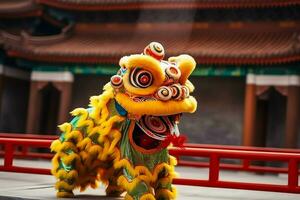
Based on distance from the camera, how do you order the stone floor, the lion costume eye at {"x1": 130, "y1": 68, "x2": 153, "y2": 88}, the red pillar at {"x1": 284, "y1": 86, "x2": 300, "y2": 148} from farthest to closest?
the red pillar at {"x1": 284, "y1": 86, "x2": 300, "y2": 148} → the stone floor → the lion costume eye at {"x1": 130, "y1": 68, "x2": 153, "y2": 88}

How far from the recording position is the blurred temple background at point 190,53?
1405 cm

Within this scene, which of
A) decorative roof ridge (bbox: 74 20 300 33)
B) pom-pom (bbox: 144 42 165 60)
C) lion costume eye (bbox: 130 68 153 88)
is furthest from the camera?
decorative roof ridge (bbox: 74 20 300 33)

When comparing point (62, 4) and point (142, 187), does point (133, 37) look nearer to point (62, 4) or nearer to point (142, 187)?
point (62, 4)

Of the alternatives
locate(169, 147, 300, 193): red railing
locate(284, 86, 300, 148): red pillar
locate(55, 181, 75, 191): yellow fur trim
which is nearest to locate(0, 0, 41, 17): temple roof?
locate(284, 86, 300, 148): red pillar

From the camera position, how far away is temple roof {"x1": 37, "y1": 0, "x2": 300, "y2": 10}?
14.6 meters

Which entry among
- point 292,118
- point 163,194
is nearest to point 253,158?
point 163,194

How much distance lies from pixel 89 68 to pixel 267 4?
563 cm

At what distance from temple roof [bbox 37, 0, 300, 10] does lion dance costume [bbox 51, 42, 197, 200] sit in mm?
9605

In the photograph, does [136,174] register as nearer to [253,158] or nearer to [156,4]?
[253,158]

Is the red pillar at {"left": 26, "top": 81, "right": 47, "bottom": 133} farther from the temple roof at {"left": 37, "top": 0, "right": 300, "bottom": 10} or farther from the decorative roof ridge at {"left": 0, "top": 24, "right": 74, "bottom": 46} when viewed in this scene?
the temple roof at {"left": 37, "top": 0, "right": 300, "bottom": 10}

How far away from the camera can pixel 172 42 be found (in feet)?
51.6

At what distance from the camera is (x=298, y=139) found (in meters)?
14.5

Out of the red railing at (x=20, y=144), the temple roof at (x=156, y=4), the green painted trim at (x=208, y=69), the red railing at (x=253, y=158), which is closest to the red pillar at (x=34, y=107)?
the green painted trim at (x=208, y=69)

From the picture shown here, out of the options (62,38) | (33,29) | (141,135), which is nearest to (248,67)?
(62,38)
